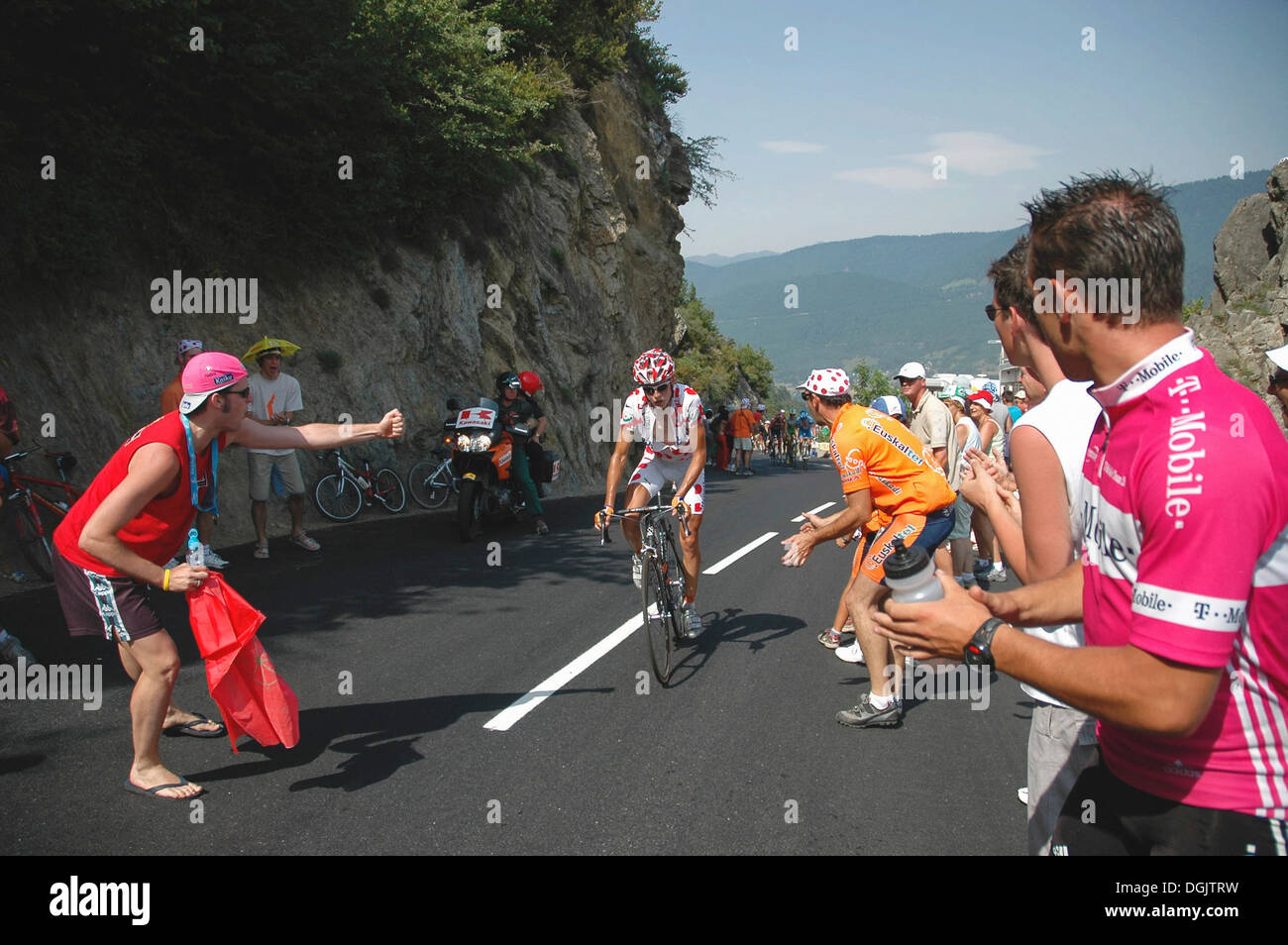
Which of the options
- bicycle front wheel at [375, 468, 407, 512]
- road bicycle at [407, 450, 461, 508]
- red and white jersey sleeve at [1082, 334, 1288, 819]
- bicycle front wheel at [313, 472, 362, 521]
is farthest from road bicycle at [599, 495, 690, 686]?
road bicycle at [407, 450, 461, 508]

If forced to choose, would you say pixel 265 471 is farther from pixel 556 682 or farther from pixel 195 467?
pixel 195 467

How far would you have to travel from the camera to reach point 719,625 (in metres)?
7.64

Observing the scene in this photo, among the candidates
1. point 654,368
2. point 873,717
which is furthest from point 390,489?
point 873,717

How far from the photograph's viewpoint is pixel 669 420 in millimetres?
7180

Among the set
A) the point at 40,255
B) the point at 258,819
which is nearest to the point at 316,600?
the point at 258,819

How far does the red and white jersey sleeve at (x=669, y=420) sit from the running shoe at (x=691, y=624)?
128 centimetres

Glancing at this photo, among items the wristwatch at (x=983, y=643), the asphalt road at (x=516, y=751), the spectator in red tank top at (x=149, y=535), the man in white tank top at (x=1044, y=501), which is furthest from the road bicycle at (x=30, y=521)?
the wristwatch at (x=983, y=643)

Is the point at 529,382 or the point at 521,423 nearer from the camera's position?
the point at 521,423

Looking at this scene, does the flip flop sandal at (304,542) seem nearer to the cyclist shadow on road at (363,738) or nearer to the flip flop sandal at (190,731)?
the cyclist shadow on road at (363,738)

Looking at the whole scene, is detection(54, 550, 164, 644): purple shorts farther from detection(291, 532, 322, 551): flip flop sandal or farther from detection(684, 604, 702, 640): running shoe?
detection(291, 532, 322, 551): flip flop sandal

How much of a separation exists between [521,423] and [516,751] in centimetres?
818

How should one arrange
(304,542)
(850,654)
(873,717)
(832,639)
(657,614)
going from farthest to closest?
(304,542) < (832,639) < (850,654) < (657,614) < (873,717)

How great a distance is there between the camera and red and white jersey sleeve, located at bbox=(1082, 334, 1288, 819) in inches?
58.7

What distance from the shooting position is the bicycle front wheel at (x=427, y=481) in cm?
1395
